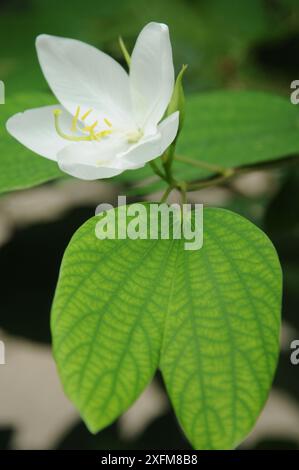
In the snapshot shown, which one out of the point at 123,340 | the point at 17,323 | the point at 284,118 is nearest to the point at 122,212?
the point at 123,340

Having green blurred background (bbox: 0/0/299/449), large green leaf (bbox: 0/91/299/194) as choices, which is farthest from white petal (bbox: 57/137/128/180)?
green blurred background (bbox: 0/0/299/449)

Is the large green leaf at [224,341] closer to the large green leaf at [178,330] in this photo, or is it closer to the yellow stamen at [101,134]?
the large green leaf at [178,330]

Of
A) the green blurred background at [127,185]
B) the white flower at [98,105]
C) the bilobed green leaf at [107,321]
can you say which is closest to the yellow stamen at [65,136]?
the white flower at [98,105]

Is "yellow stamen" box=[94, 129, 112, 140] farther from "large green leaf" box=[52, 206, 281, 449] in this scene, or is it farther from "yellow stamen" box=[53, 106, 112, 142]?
"large green leaf" box=[52, 206, 281, 449]

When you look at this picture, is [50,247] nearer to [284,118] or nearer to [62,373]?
[284,118]

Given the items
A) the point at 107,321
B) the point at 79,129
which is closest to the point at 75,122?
the point at 79,129
